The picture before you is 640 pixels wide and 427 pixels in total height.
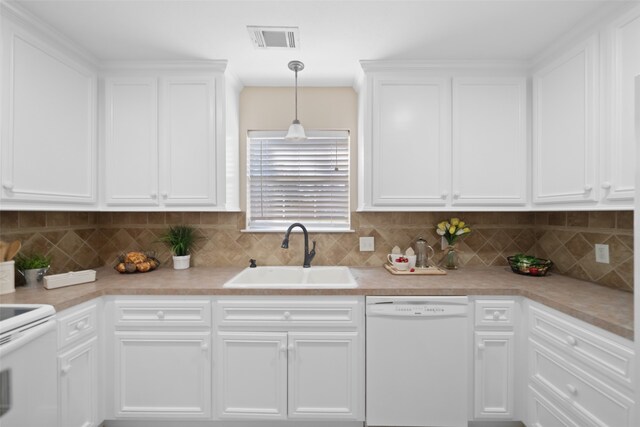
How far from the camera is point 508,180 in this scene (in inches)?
76.5

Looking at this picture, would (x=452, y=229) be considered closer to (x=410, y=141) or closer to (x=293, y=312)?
(x=410, y=141)

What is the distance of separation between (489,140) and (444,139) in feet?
0.97

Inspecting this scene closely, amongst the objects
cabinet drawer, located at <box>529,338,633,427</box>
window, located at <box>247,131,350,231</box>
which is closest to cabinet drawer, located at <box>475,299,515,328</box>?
cabinet drawer, located at <box>529,338,633,427</box>

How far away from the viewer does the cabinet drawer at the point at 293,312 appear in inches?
65.6

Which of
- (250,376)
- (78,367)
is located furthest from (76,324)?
(250,376)

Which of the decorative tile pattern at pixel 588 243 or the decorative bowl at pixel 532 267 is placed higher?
the decorative tile pattern at pixel 588 243

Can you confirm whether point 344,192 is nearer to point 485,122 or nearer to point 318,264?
point 318,264

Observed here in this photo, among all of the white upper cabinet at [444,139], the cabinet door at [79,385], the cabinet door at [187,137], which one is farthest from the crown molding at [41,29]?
the white upper cabinet at [444,139]

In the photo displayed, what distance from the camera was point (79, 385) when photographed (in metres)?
1.53

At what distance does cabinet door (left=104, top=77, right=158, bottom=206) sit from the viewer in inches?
76.8

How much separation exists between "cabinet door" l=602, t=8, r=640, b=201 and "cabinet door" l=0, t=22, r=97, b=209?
287 cm

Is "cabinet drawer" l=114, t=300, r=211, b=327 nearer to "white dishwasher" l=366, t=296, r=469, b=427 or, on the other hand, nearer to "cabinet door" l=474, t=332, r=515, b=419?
"white dishwasher" l=366, t=296, r=469, b=427

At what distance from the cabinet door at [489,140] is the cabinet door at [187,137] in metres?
1.62

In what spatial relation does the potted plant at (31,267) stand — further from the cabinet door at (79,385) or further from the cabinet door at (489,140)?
the cabinet door at (489,140)
